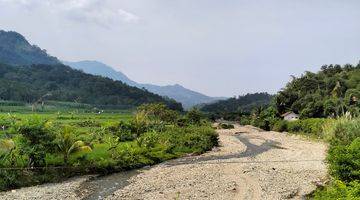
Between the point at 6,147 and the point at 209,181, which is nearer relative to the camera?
the point at 6,147

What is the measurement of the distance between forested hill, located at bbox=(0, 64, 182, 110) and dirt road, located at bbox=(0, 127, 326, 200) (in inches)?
3814

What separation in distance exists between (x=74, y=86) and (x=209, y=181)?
13999 centimetres

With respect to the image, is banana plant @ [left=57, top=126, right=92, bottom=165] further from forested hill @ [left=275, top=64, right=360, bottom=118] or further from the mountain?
the mountain

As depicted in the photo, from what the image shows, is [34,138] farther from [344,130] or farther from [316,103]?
[316,103]

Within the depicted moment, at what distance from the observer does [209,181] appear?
31078 millimetres

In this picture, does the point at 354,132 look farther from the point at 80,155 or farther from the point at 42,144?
the point at 42,144

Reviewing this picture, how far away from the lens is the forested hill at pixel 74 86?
14500cm

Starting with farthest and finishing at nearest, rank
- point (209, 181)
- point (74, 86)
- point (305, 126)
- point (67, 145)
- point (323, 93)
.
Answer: point (74, 86) → point (323, 93) → point (305, 126) → point (67, 145) → point (209, 181)

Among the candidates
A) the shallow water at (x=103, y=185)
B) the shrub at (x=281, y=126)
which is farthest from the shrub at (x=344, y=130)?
the shrub at (x=281, y=126)

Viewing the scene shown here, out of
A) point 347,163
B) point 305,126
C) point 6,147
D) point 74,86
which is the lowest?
point 305,126

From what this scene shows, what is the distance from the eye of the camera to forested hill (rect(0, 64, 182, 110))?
14500 cm

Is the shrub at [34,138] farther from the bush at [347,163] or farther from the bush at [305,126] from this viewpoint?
the bush at [305,126]

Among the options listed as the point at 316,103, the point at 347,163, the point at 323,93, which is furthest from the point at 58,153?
the point at 323,93

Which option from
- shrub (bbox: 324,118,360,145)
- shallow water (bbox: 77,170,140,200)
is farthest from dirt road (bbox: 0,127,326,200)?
shrub (bbox: 324,118,360,145)
